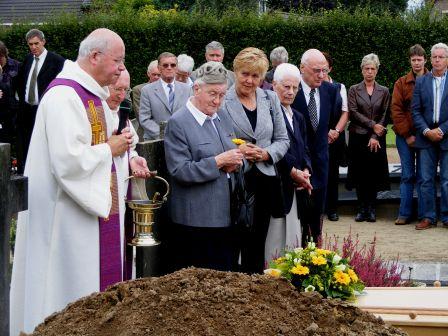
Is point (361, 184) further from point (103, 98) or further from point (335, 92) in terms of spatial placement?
point (103, 98)

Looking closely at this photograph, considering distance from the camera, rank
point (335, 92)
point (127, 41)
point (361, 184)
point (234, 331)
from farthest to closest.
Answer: point (127, 41)
point (361, 184)
point (335, 92)
point (234, 331)

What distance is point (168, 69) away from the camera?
13320 millimetres

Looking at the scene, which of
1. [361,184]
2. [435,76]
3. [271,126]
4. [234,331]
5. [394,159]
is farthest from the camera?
[394,159]

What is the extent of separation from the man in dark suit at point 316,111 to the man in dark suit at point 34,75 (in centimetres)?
682

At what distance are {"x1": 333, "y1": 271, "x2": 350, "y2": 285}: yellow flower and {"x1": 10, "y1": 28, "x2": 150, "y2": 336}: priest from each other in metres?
1.46

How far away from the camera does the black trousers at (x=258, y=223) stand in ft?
28.1

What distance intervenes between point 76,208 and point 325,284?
159 cm

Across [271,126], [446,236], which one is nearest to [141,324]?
[271,126]

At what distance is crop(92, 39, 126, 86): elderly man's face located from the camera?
20.6 feet

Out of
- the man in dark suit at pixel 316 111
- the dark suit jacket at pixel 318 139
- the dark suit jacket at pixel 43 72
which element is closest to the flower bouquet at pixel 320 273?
the man in dark suit at pixel 316 111

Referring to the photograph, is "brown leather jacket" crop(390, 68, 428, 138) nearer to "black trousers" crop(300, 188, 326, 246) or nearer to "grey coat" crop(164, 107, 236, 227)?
"black trousers" crop(300, 188, 326, 246)

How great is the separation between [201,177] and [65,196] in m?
1.60

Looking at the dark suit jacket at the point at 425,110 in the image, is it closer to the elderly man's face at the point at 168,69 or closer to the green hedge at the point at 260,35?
the elderly man's face at the point at 168,69

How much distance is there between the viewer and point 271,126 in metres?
8.70
